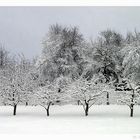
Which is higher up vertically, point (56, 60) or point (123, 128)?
point (56, 60)

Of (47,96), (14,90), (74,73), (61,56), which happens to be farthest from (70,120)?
(61,56)

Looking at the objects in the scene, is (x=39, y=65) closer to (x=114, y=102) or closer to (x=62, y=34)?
(x=62, y=34)

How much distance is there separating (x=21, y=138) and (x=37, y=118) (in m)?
15.4

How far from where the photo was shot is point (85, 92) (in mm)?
38688

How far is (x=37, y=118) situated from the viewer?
119ft

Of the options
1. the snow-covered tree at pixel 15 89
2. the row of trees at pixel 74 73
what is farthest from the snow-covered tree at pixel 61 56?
the snow-covered tree at pixel 15 89

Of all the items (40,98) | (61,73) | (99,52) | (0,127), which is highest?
(99,52)

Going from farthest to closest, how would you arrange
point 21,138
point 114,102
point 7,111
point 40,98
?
point 114,102 < point 7,111 < point 40,98 < point 21,138

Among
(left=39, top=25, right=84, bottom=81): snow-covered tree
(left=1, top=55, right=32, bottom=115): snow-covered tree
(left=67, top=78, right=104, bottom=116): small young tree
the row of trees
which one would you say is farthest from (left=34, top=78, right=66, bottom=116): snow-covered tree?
(left=39, top=25, right=84, bottom=81): snow-covered tree

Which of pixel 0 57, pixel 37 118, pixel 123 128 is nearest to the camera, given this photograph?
pixel 123 128

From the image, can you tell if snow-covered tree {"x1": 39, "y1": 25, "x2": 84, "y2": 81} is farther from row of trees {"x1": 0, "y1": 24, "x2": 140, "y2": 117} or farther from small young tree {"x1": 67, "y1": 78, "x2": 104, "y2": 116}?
small young tree {"x1": 67, "y1": 78, "x2": 104, "y2": 116}

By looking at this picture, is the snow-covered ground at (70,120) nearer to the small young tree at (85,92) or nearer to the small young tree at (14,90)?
the small young tree at (14,90)

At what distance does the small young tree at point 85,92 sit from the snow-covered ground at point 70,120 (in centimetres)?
155

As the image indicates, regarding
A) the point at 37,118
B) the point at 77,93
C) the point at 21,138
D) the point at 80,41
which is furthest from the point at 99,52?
the point at 21,138
